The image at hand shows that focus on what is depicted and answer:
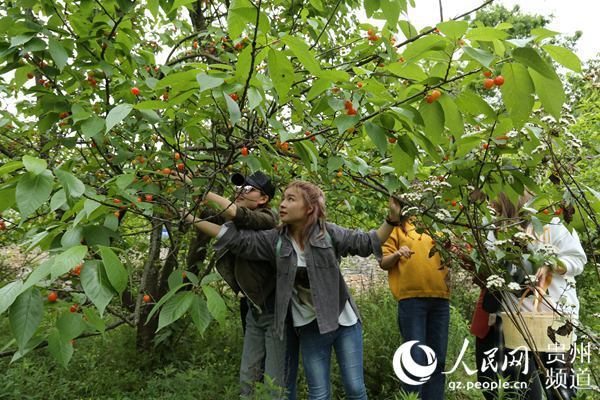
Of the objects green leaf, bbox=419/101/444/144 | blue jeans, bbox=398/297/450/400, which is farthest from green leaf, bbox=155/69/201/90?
blue jeans, bbox=398/297/450/400

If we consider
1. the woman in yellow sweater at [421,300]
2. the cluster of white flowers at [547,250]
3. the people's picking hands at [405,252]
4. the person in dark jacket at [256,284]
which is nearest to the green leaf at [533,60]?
the cluster of white flowers at [547,250]

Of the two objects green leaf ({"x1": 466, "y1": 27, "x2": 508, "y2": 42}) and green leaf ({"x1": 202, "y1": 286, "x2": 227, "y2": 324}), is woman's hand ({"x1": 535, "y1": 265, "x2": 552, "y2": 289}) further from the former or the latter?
green leaf ({"x1": 202, "y1": 286, "x2": 227, "y2": 324})

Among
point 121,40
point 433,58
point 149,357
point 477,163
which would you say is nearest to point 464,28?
point 433,58

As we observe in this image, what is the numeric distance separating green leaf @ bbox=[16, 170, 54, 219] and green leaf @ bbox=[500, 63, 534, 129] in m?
1.16

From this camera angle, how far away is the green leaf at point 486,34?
1.01 m

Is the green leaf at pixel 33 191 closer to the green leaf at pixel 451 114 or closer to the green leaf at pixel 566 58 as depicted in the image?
the green leaf at pixel 451 114

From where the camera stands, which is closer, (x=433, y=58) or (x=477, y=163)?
(x=433, y=58)

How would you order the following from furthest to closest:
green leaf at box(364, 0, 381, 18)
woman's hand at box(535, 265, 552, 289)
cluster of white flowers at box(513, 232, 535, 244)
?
woman's hand at box(535, 265, 552, 289), cluster of white flowers at box(513, 232, 535, 244), green leaf at box(364, 0, 381, 18)

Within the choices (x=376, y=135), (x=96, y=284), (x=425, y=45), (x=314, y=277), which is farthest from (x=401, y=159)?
(x=314, y=277)

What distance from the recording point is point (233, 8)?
3.70 feet

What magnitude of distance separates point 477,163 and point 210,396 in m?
3.03

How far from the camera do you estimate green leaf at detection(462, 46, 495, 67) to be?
3.27 feet

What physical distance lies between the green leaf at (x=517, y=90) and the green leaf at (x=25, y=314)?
4.05ft

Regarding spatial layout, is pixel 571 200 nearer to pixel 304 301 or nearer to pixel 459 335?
pixel 304 301
